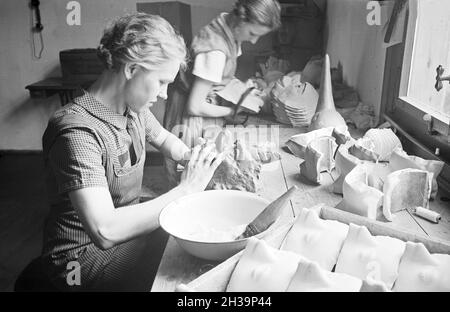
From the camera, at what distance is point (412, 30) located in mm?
920

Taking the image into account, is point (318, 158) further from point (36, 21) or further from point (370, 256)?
point (36, 21)

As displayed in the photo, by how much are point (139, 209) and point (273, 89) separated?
28.2 inches

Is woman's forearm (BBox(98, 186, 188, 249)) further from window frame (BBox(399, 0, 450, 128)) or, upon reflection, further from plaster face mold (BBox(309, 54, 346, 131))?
window frame (BBox(399, 0, 450, 128))

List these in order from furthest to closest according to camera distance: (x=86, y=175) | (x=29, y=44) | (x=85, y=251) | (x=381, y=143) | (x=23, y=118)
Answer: (x=23, y=118), (x=29, y=44), (x=381, y=143), (x=85, y=251), (x=86, y=175)

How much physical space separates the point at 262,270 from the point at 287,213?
249 millimetres

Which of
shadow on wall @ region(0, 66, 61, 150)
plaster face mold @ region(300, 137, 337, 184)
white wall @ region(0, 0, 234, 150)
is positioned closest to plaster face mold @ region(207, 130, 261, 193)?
plaster face mold @ region(300, 137, 337, 184)

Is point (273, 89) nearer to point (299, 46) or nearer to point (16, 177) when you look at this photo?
point (299, 46)

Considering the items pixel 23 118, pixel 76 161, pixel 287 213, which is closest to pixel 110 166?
pixel 76 161

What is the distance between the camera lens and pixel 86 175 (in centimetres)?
57

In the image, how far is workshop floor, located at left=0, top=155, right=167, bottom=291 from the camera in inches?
43.9

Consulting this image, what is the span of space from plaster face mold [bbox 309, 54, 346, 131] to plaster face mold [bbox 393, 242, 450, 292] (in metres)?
0.54

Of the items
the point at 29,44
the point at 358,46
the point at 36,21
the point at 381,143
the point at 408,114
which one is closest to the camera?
the point at 381,143

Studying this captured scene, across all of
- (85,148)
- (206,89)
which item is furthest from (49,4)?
(85,148)

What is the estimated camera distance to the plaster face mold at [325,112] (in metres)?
0.92
